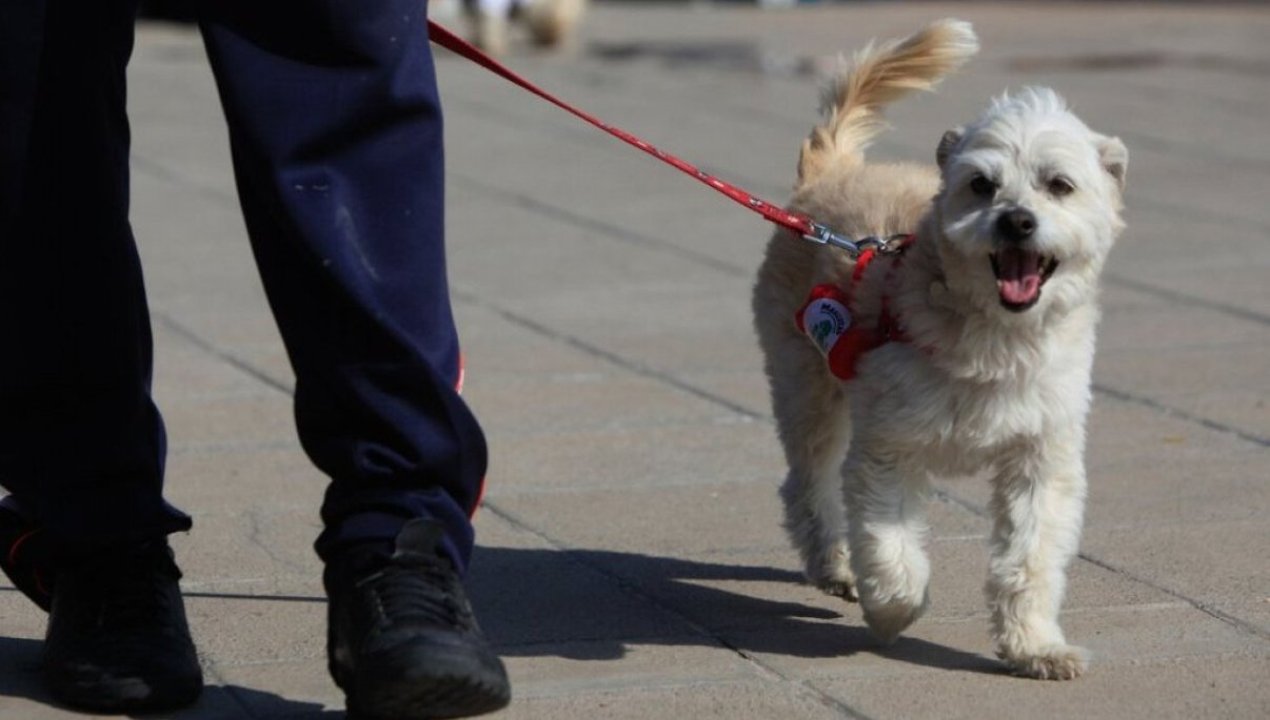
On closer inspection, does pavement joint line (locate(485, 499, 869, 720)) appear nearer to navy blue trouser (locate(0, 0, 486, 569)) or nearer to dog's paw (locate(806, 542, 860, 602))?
dog's paw (locate(806, 542, 860, 602))

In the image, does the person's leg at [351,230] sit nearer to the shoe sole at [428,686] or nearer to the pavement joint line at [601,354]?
the shoe sole at [428,686]

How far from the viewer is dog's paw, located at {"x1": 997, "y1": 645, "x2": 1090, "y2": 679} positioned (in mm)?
3828

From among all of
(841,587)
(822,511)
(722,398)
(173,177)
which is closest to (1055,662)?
(841,587)

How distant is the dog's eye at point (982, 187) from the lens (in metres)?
3.93

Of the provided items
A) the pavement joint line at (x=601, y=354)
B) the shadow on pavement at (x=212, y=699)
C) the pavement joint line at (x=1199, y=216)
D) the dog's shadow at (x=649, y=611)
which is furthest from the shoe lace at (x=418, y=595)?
the pavement joint line at (x=1199, y=216)

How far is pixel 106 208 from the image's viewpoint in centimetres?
364

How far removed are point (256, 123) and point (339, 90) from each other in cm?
14

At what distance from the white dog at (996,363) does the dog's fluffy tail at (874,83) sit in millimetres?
730

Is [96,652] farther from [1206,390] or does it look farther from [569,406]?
[1206,390]

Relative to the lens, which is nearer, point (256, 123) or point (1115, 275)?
point (256, 123)

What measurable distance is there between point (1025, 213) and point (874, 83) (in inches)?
49.7

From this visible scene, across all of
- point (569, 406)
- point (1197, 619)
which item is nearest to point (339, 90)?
point (1197, 619)

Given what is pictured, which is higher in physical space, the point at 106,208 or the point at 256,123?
the point at 256,123

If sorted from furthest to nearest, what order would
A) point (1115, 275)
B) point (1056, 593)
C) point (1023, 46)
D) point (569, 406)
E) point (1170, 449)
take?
point (1023, 46), point (1115, 275), point (569, 406), point (1170, 449), point (1056, 593)
